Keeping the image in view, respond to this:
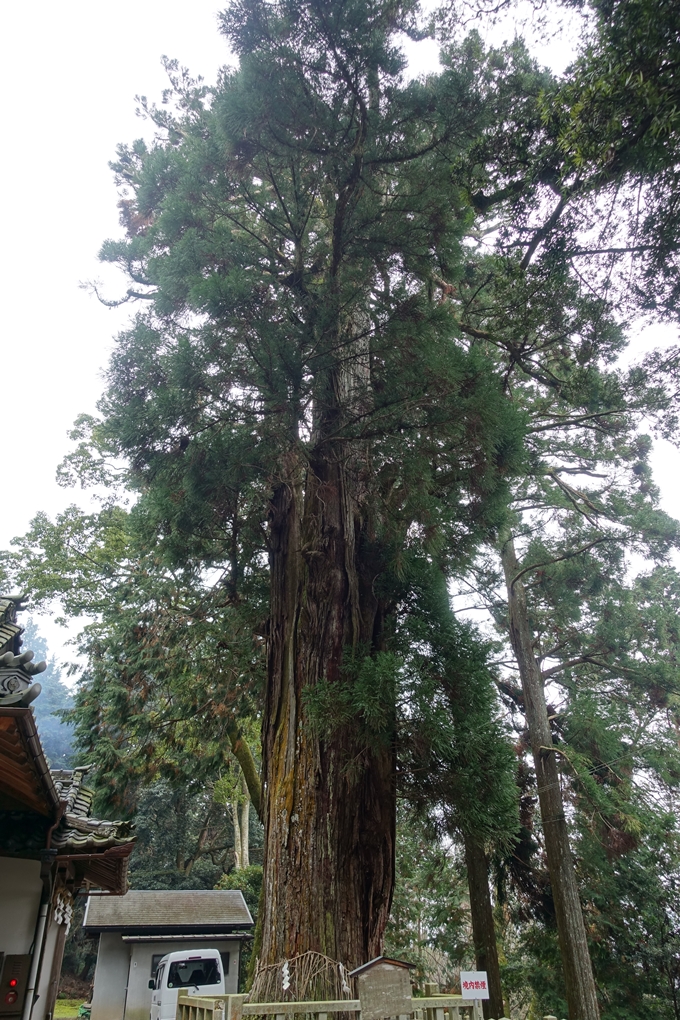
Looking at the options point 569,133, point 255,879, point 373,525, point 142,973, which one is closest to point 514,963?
point 255,879

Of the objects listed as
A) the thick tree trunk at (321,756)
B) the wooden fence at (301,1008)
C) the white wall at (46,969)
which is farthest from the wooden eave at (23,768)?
the wooden fence at (301,1008)

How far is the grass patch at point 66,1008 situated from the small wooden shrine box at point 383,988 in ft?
48.6

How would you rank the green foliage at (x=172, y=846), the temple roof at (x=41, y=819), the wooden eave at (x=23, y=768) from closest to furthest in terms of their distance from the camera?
the wooden eave at (x=23, y=768)
the temple roof at (x=41, y=819)
the green foliage at (x=172, y=846)

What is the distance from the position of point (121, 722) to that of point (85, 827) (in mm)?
1962

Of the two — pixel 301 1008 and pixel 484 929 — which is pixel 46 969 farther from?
pixel 484 929

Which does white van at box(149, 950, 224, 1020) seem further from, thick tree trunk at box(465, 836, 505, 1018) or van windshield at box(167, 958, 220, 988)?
thick tree trunk at box(465, 836, 505, 1018)

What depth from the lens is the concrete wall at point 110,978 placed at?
40.6ft

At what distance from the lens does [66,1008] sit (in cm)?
1608

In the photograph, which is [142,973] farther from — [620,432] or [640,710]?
[620,432]

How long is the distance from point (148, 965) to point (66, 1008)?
5.73 metres

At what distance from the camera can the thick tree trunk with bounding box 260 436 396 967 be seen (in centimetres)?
421

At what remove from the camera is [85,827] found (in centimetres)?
586

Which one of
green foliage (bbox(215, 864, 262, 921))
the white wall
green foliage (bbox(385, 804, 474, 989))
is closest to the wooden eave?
the white wall

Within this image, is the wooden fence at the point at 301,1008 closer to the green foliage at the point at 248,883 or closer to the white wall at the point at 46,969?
the white wall at the point at 46,969
